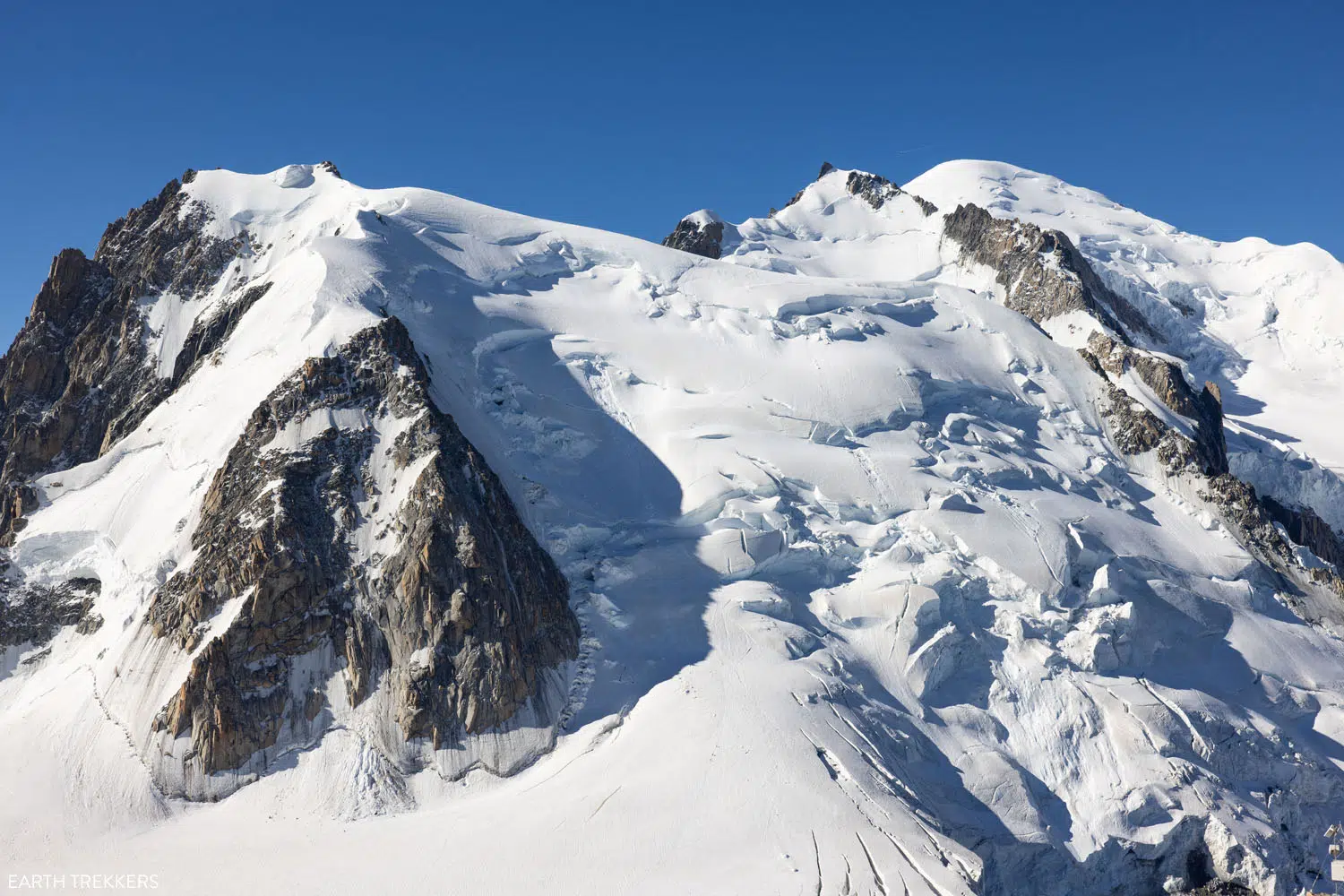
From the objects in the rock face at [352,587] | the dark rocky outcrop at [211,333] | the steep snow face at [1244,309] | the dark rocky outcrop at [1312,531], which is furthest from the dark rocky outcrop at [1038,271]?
the dark rocky outcrop at [211,333]

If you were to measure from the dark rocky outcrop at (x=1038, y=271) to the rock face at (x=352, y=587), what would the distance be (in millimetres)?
71843

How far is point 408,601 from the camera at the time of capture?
6184cm

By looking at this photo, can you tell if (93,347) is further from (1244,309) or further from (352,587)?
(1244,309)

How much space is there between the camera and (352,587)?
205 ft

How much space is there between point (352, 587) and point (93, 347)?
140ft

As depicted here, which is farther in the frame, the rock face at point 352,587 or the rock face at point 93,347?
the rock face at point 93,347

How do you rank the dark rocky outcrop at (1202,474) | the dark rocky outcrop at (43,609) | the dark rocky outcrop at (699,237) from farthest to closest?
the dark rocky outcrop at (699,237), the dark rocky outcrop at (1202,474), the dark rocky outcrop at (43,609)

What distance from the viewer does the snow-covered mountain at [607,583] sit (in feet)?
182

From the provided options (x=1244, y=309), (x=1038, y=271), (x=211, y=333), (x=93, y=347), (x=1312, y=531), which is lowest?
(x=1312, y=531)

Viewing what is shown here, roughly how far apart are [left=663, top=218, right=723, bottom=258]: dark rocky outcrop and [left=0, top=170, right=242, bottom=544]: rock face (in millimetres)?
53583

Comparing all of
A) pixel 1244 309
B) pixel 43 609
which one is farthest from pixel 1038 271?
pixel 43 609

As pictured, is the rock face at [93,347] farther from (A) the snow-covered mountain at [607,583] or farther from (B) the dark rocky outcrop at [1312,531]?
(B) the dark rocky outcrop at [1312,531]

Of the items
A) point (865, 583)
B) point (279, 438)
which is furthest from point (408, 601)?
point (865, 583)

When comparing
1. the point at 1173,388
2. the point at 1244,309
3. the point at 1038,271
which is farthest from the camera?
the point at 1244,309
